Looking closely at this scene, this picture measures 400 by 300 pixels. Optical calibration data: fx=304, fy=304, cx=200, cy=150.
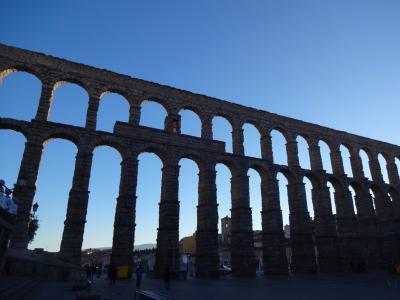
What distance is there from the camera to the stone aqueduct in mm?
→ 23375

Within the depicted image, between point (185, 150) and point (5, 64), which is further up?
point (5, 64)

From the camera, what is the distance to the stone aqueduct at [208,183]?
920 inches

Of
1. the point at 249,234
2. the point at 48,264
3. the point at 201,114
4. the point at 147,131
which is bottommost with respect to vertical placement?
the point at 48,264

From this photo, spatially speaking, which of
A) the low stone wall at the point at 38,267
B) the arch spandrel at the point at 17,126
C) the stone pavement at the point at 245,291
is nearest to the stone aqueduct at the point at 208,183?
the arch spandrel at the point at 17,126

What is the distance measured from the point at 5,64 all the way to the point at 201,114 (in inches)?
695

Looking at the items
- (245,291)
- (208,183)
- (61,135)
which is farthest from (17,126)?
(245,291)

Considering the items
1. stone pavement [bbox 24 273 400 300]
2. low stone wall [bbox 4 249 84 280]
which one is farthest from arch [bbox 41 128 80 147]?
stone pavement [bbox 24 273 400 300]

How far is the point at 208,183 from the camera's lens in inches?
1106

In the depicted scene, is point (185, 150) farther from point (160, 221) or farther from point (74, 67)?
point (74, 67)

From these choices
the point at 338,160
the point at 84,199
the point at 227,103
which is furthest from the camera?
the point at 338,160

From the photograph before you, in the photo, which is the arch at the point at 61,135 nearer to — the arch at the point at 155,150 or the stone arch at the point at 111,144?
the stone arch at the point at 111,144

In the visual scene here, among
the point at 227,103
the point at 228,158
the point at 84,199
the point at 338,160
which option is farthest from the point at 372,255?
the point at 84,199

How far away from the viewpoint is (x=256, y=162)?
3156 cm

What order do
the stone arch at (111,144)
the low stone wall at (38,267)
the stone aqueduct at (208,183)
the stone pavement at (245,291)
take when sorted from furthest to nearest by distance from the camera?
the stone arch at (111,144) < the stone aqueduct at (208,183) < the low stone wall at (38,267) < the stone pavement at (245,291)
